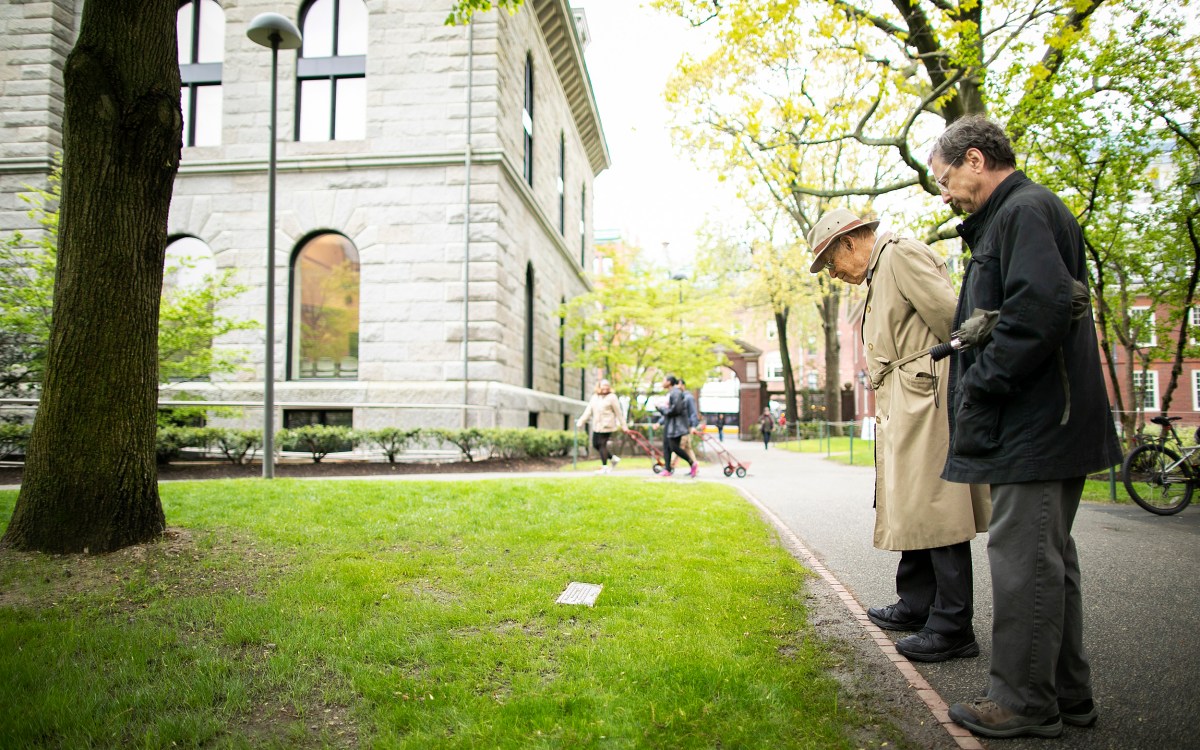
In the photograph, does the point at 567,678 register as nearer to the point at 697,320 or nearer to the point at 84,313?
the point at 84,313

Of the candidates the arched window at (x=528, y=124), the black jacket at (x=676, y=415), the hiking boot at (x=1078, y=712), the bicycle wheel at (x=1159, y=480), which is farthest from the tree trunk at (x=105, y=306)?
the arched window at (x=528, y=124)

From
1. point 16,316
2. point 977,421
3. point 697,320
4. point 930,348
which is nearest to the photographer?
point 977,421

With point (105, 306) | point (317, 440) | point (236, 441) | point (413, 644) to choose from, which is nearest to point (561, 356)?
point (317, 440)

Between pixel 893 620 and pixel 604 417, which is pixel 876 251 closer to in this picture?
pixel 893 620

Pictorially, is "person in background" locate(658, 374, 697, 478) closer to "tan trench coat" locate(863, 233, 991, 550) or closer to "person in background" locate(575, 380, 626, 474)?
"person in background" locate(575, 380, 626, 474)

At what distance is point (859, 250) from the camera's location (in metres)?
3.90

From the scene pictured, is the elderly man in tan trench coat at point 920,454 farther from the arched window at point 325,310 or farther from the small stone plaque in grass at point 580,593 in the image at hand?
the arched window at point 325,310

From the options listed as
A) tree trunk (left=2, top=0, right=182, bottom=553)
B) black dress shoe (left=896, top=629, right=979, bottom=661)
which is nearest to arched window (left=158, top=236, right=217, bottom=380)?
tree trunk (left=2, top=0, right=182, bottom=553)

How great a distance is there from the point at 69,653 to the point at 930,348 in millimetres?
4276

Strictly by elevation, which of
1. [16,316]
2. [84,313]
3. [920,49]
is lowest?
[84,313]

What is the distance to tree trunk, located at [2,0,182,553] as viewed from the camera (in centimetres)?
476

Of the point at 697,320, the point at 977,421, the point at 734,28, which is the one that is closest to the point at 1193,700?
the point at 977,421

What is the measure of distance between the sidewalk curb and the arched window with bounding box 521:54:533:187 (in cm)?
1587

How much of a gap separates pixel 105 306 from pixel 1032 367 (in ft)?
18.2
